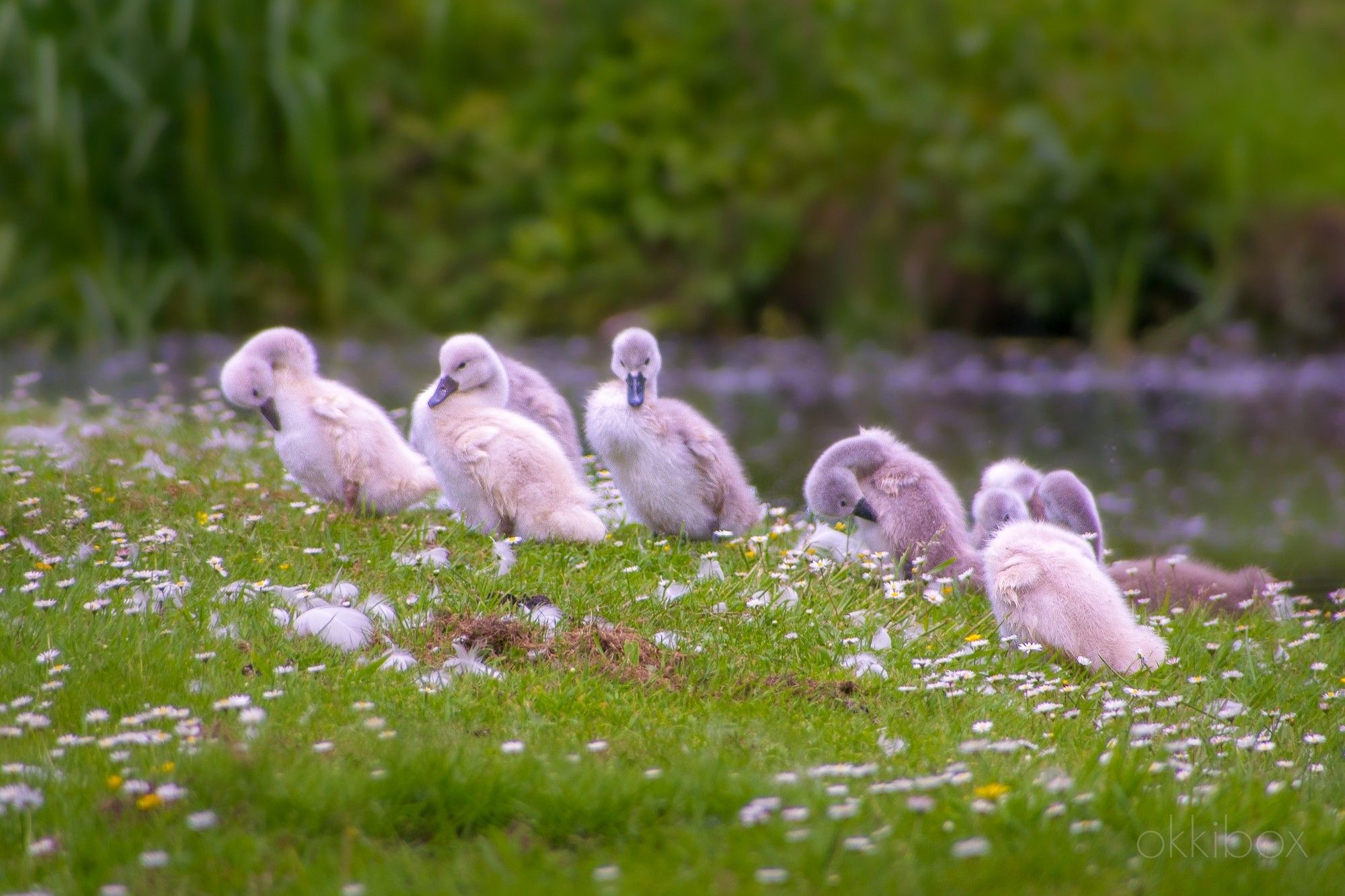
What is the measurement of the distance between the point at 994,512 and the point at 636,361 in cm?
169

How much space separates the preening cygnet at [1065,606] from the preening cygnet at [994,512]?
916 mm

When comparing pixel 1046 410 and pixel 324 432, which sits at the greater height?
pixel 324 432

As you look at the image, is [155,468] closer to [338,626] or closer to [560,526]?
[560,526]

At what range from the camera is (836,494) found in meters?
6.62

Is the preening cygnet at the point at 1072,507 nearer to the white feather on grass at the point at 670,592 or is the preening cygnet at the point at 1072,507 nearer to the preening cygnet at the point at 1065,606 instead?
the preening cygnet at the point at 1065,606

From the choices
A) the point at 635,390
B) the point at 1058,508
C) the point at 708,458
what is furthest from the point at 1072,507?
the point at 635,390

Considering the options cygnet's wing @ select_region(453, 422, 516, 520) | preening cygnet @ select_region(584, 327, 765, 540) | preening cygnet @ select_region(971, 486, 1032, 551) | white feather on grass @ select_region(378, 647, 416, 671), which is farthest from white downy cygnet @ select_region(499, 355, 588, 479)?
white feather on grass @ select_region(378, 647, 416, 671)

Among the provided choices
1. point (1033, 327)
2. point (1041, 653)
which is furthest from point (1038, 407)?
point (1041, 653)

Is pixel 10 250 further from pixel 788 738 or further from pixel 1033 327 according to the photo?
pixel 788 738

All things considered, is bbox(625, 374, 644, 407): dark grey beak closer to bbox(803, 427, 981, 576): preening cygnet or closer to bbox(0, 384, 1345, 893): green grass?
bbox(0, 384, 1345, 893): green grass

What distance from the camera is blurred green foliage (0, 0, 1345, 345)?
653 inches

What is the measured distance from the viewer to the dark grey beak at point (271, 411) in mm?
6852

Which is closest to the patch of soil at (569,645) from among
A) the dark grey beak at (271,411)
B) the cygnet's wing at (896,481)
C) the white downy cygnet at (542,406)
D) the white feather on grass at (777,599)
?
the white feather on grass at (777,599)

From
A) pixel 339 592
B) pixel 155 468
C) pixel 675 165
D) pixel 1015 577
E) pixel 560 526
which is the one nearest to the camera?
pixel 339 592
